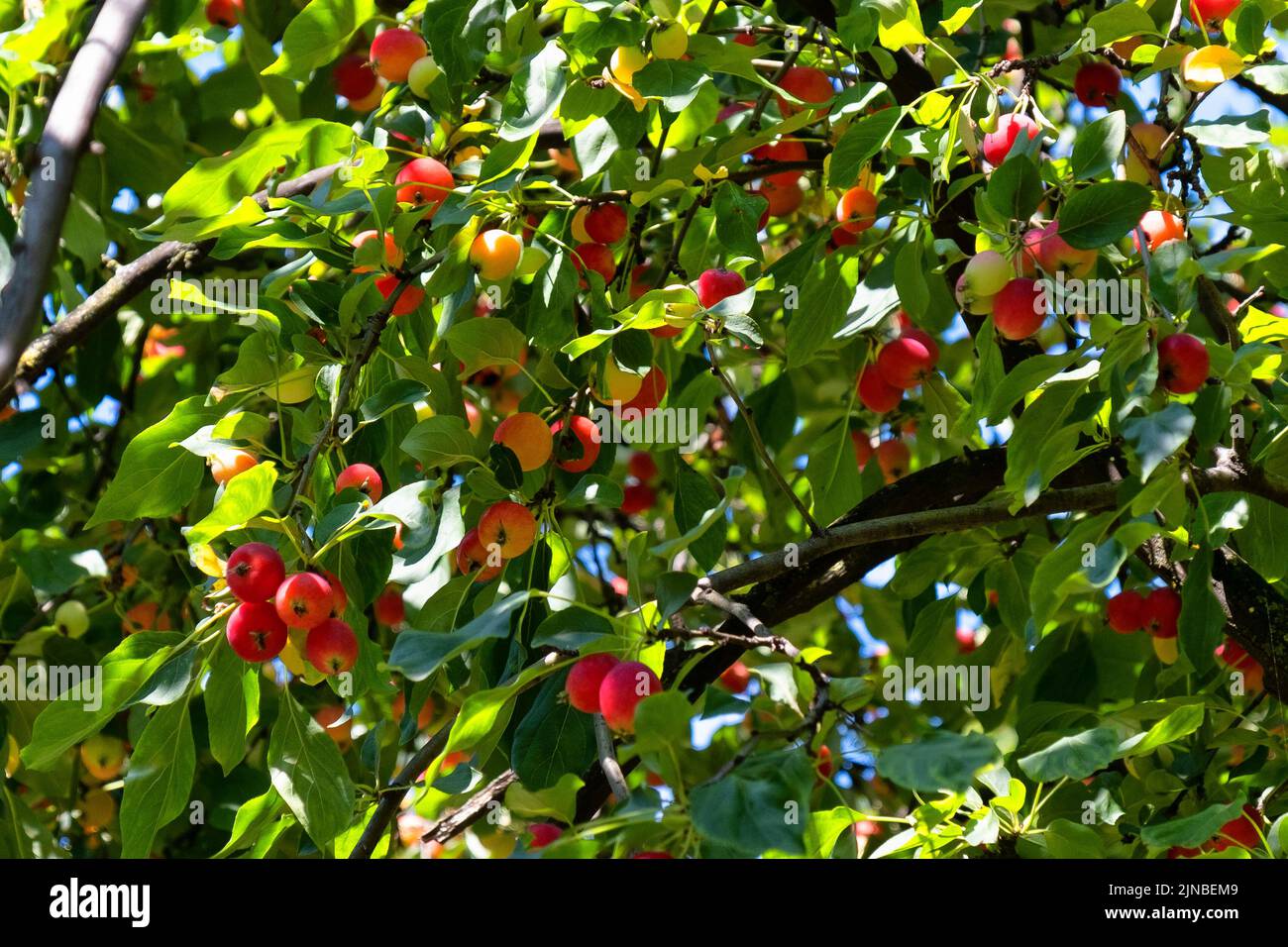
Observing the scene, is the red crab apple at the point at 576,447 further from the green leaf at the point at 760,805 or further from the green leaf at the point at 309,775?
the green leaf at the point at 760,805

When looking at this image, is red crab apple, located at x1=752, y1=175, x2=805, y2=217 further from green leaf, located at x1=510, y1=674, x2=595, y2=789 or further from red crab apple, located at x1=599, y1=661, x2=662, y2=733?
red crab apple, located at x1=599, y1=661, x2=662, y2=733

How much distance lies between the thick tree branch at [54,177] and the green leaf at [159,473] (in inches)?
→ 7.3

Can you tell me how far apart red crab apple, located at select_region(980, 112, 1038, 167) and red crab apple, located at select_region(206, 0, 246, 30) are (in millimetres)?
1462

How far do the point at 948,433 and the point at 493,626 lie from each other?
1002mm

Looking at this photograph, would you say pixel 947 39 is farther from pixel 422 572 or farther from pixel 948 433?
pixel 422 572

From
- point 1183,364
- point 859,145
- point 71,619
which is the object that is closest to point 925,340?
point 859,145

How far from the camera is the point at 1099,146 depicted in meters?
1.36

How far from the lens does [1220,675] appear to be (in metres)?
1.80

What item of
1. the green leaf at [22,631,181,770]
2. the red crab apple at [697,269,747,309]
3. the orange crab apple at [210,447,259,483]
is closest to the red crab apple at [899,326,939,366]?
the red crab apple at [697,269,747,309]

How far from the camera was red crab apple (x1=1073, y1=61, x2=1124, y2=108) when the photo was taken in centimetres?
192

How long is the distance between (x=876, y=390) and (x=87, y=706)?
3.74ft

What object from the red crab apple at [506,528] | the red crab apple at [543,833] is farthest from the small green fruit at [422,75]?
the red crab apple at [543,833]

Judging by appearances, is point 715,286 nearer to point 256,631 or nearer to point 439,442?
point 439,442
